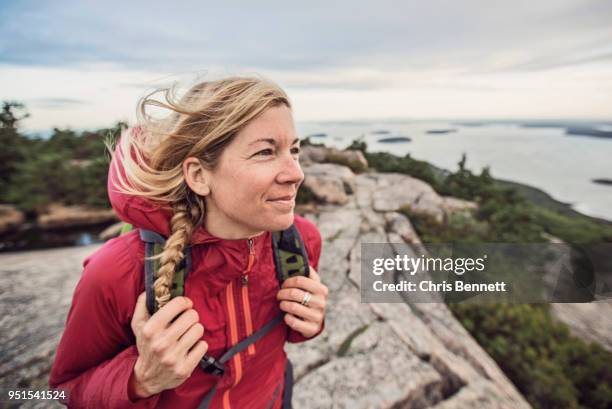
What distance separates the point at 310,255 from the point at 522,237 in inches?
289

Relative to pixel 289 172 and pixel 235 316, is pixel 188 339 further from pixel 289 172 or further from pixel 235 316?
pixel 289 172

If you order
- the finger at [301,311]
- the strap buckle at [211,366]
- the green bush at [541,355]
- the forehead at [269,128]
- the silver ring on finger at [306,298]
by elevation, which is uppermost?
the forehead at [269,128]

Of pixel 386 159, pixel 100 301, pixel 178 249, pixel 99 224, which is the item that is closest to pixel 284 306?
pixel 178 249

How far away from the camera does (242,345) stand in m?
1.56

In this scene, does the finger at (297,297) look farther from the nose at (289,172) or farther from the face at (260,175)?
the nose at (289,172)

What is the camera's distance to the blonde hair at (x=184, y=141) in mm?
1378

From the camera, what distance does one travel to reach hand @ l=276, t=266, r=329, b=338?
161cm

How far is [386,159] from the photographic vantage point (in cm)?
1085

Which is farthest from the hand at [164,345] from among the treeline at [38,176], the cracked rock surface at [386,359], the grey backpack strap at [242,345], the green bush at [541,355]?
the treeline at [38,176]

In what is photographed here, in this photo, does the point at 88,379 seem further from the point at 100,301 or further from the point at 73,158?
the point at 73,158

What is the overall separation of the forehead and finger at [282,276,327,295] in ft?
2.46

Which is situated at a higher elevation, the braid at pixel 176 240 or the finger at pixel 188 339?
the braid at pixel 176 240

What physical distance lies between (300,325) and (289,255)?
38 centimetres

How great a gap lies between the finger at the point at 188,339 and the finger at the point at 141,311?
0.18 m
